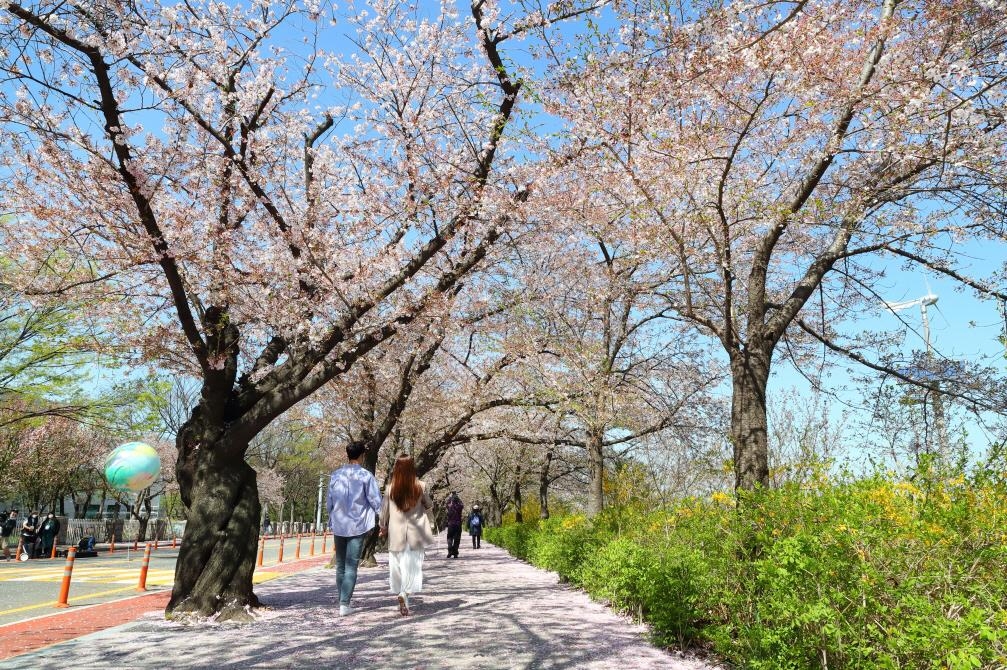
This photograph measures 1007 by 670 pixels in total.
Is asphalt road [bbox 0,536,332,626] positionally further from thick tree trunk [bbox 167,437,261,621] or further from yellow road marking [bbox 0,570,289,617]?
thick tree trunk [bbox 167,437,261,621]

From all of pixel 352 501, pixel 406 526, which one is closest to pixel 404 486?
pixel 406 526

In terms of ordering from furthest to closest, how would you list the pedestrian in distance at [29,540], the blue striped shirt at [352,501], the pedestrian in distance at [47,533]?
1. the pedestrian in distance at [47,533]
2. the pedestrian in distance at [29,540]
3. the blue striped shirt at [352,501]

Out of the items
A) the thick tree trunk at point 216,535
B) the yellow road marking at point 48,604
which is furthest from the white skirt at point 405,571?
the yellow road marking at point 48,604

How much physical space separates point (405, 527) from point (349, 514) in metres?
0.85

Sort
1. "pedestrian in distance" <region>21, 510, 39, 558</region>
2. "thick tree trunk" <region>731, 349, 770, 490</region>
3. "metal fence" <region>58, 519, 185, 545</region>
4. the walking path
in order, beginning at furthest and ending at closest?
1. "metal fence" <region>58, 519, 185, 545</region>
2. "pedestrian in distance" <region>21, 510, 39, 558</region>
3. "thick tree trunk" <region>731, 349, 770, 490</region>
4. the walking path

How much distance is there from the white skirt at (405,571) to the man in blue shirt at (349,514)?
24.1 inches

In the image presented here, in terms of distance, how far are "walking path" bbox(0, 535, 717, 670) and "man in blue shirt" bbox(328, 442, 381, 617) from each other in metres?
0.47

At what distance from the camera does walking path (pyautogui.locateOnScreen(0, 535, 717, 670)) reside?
489 centimetres

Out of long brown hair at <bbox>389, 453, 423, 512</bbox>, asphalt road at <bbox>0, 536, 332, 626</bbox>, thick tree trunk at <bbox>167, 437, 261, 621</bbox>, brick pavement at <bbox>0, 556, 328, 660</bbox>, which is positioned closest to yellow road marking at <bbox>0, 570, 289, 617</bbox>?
asphalt road at <bbox>0, 536, 332, 626</bbox>

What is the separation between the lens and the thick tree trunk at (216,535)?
686 cm

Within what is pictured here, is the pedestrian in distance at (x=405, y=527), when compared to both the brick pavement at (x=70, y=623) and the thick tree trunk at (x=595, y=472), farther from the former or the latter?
the thick tree trunk at (x=595, y=472)

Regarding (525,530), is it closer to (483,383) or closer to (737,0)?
(483,383)

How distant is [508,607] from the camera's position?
319 inches

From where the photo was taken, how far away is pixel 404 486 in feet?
26.0
